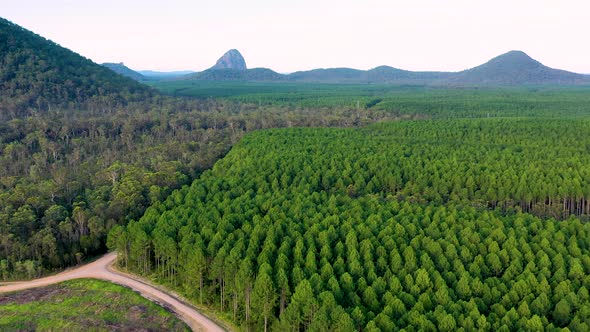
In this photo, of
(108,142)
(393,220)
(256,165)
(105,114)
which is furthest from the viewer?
(105,114)

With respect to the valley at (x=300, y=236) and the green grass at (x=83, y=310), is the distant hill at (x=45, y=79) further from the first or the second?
the green grass at (x=83, y=310)

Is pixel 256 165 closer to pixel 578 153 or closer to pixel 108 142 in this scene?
pixel 108 142

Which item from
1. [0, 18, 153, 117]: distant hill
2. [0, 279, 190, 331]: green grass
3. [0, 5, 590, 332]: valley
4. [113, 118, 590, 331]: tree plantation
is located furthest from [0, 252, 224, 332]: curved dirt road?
[0, 18, 153, 117]: distant hill

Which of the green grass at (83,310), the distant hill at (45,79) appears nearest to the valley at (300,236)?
the green grass at (83,310)

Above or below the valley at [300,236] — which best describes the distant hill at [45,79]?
above

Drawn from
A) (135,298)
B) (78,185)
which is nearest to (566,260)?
(135,298)

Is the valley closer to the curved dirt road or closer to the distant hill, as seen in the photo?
the curved dirt road
